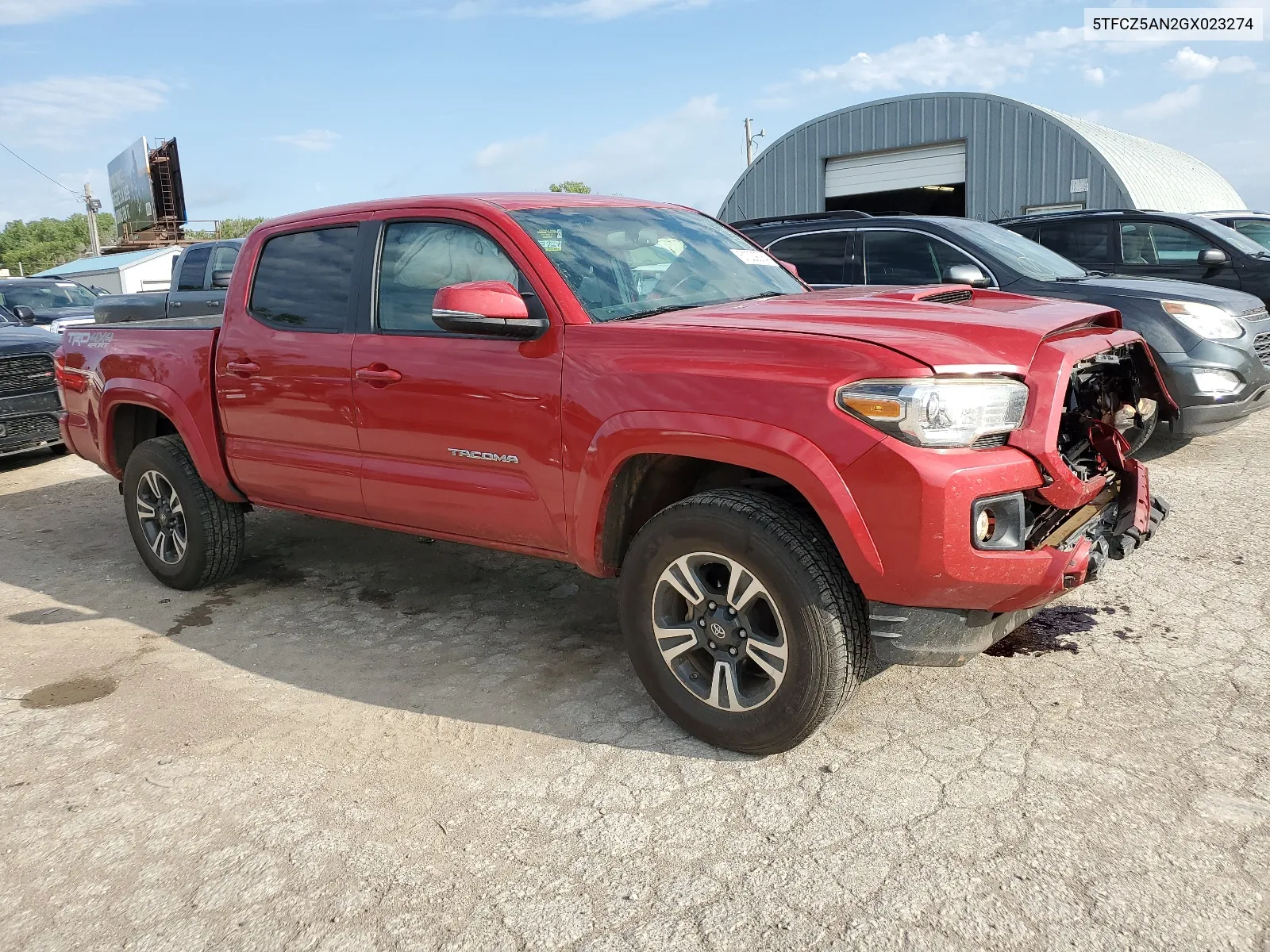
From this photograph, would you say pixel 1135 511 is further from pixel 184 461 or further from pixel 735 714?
pixel 184 461

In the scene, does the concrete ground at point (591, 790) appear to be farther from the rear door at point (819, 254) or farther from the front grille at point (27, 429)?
the front grille at point (27, 429)

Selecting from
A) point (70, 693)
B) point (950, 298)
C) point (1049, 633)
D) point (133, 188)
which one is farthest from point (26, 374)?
point (133, 188)

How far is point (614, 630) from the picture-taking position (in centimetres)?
439

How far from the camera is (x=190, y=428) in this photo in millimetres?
4867

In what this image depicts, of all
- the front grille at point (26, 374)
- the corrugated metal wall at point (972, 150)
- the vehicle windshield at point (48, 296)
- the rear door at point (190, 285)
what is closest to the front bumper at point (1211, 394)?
the front grille at point (26, 374)

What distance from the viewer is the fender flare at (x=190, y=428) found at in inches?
190

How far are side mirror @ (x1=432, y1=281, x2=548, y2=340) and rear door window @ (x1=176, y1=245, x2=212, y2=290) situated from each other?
1014cm

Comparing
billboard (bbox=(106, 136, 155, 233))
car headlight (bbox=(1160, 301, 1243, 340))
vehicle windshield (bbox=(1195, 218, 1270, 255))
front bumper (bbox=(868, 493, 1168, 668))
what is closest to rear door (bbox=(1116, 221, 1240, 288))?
vehicle windshield (bbox=(1195, 218, 1270, 255))

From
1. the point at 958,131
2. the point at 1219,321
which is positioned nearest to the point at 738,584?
the point at 1219,321

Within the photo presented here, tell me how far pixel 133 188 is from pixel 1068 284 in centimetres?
6350

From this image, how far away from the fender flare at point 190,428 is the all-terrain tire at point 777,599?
2545mm

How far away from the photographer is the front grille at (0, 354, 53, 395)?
856 cm

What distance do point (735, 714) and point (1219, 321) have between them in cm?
530

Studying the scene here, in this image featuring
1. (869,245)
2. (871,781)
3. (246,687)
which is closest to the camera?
(871,781)
